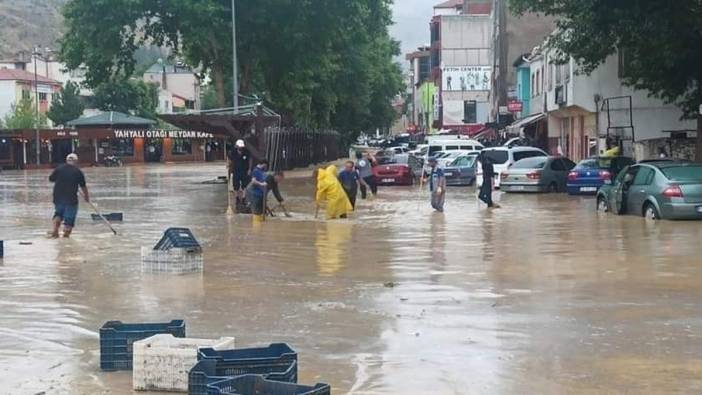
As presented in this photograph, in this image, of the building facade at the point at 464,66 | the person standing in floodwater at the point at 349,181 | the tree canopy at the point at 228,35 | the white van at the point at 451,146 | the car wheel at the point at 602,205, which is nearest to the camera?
the car wheel at the point at 602,205

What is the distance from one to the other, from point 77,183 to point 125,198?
15479 millimetres

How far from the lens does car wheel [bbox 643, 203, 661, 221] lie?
23344 millimetres

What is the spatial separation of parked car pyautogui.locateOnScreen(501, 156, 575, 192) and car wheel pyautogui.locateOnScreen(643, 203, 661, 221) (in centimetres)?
1338

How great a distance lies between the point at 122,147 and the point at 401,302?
79.0 m

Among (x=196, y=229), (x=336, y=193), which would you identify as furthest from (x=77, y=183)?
(x=336, y=193)

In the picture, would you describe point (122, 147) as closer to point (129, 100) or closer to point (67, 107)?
point (67, 107)

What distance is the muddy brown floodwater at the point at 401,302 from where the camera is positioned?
8.78 m

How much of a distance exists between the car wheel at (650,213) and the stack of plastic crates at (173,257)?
11.7m

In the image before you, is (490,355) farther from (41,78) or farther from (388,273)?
(41,78)

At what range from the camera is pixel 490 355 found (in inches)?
369

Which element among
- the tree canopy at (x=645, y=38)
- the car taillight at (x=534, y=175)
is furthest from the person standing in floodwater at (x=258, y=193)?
the car taillight at (x=534, y=175)

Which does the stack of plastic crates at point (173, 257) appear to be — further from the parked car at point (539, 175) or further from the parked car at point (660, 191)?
the parked car at point (539, 175)

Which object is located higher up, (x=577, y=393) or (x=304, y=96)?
(x=304, y=96)

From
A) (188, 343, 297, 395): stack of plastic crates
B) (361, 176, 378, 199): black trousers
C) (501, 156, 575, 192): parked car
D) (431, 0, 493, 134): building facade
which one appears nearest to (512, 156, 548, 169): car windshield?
(501, 156, 575, 192): parked car
